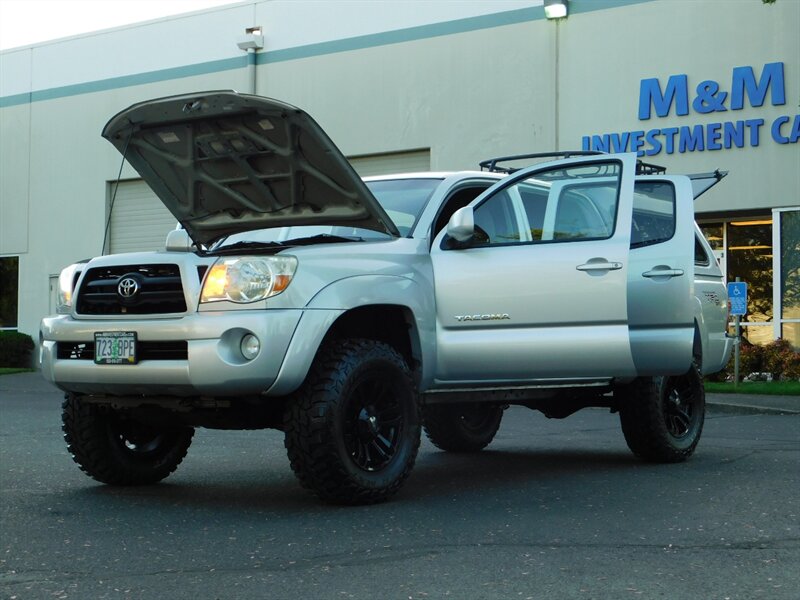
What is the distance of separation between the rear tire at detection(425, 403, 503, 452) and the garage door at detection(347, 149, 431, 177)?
15.6 m

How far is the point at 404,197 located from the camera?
734 cm

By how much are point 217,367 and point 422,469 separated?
101 inches

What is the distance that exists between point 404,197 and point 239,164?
1145 millimetres

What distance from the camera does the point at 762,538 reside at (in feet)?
17.2

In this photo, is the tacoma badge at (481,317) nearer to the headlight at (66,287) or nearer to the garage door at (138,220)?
the headlight at (66,287)

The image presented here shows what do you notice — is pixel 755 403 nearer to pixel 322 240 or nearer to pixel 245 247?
pixel 322 240

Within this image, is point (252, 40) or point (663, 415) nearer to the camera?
point (663, 415)

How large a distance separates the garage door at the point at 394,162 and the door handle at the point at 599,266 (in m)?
17.6

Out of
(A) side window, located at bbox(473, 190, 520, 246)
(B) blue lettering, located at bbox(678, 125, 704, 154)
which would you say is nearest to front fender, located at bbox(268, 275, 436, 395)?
(A) side window, located at bbox(473, 190, 520, 246)

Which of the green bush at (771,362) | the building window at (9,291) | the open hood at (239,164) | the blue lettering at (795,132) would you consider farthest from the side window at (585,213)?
the building window at (9,291)

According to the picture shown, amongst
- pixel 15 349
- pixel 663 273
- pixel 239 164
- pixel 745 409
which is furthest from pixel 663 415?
pixel 15 349

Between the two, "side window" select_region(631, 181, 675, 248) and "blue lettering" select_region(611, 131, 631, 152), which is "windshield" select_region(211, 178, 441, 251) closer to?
"side window" select_region(631, 181, 675, 248)

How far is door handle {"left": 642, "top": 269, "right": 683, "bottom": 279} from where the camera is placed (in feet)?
24.0

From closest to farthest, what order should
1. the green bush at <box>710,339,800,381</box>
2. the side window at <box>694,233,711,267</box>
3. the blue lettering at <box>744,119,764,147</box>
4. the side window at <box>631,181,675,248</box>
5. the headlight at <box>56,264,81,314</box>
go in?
the headlight at <box>56,264,81,314</box>, the side window at <box>631,181,675,248</box>, the side window at <box>694,233,711,267</box>, the green bush at <box>710,339,800,381</box>, the blue lettering at <box>744,119,764,147</box>
